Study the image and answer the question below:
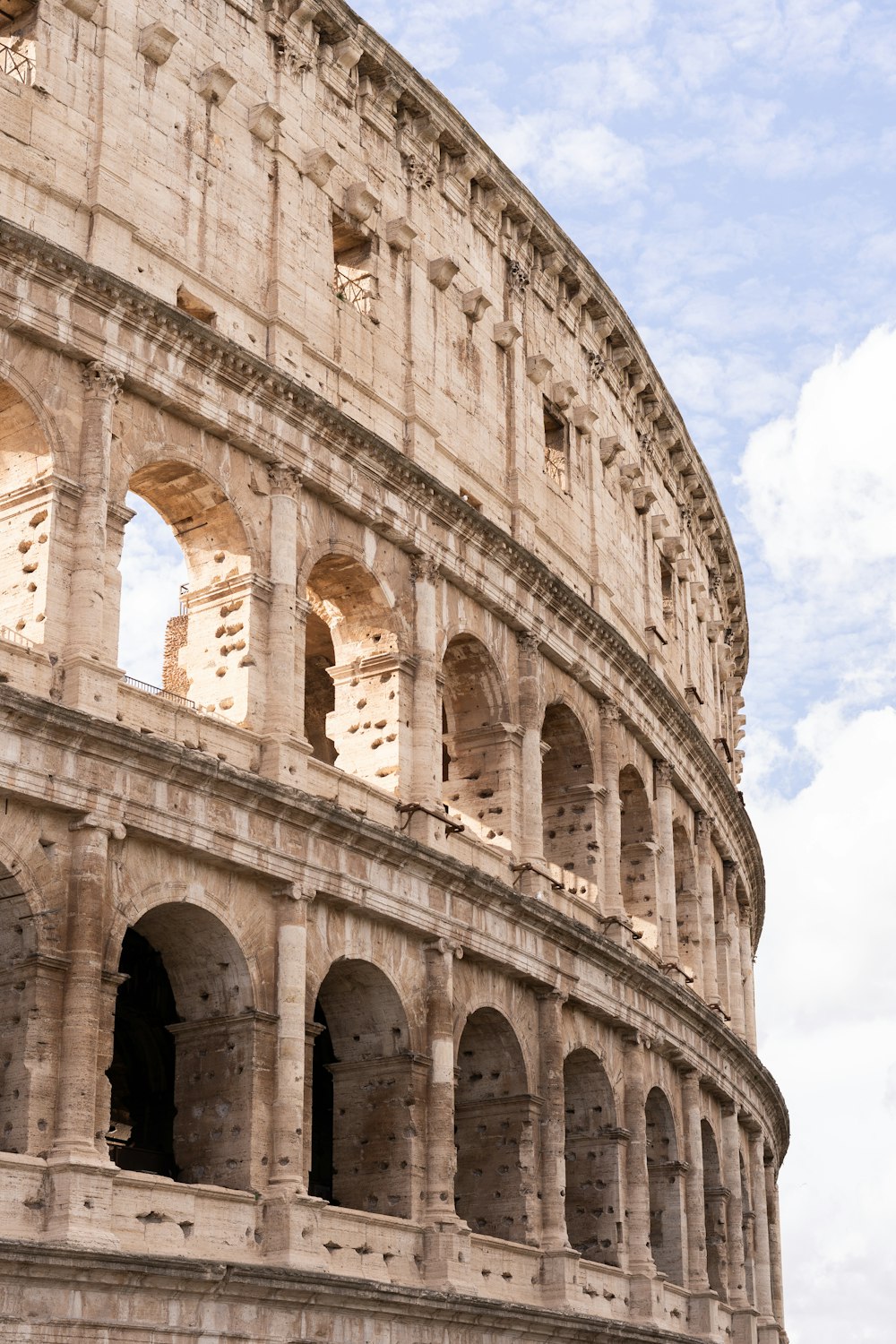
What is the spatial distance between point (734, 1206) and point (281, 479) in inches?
602

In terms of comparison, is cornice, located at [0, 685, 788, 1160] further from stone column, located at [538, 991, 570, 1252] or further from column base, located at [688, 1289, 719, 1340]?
column base, located at [688, 1289, 719, 1340]

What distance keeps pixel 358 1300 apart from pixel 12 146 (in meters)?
11.5

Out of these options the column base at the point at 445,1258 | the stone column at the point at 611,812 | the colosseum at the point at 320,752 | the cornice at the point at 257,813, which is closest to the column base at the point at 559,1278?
the colosseum at the point at 320,752

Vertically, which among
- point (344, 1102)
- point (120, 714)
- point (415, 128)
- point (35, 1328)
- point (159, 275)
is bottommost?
point (35, 1328)

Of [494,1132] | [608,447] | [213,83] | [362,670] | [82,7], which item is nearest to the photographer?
[82,7]

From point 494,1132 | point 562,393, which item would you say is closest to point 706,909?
point 562,393

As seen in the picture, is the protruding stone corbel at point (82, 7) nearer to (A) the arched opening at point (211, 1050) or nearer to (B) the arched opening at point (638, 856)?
(A) the arched opening at point (211, 1050)

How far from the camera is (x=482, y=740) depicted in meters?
25.5

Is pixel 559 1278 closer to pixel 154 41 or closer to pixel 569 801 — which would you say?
pixel 569 801

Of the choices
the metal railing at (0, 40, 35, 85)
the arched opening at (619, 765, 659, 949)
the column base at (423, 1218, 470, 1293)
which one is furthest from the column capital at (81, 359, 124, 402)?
the arched opening at (619, 765, 659, 949)

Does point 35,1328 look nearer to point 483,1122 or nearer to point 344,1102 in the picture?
point 344,1102

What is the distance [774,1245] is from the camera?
1391 inches

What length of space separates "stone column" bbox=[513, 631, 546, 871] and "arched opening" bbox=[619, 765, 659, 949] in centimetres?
399

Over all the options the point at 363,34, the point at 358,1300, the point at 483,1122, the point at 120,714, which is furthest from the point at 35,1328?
the point at 363,34
